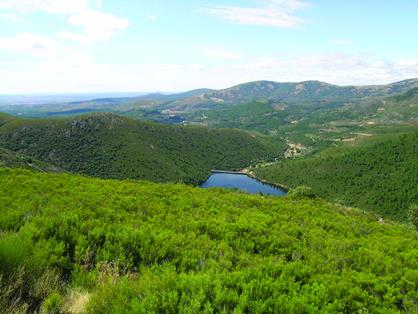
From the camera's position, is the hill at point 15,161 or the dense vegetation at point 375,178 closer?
the hill at point 15,161

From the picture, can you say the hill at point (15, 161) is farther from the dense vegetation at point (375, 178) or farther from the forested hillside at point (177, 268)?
the dense vegetation at point (375, 178)

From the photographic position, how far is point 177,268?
9.42m

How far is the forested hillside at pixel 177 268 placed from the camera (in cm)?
670

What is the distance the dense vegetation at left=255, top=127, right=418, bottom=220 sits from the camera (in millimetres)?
140812

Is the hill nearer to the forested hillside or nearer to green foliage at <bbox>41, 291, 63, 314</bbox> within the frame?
the forested hillside

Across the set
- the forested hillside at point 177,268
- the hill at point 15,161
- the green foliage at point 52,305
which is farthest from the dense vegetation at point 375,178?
the green foliage at point 52,305

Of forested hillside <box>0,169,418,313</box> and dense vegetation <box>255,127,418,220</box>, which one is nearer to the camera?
forested hillside <box>0,169,418,313</box>

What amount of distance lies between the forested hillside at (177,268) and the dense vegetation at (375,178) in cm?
13573

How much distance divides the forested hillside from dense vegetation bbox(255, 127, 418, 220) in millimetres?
135735

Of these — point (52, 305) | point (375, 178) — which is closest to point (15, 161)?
point (52, 305)

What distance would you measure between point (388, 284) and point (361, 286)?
1400 millimetres

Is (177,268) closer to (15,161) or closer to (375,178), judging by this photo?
(15,161)

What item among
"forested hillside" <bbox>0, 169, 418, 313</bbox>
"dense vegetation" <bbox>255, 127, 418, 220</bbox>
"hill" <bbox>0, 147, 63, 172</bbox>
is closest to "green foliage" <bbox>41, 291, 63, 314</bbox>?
"forested hillside" <bbox>0, 169, 418, 313</bbox>

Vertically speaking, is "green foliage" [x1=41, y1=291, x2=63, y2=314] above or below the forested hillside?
above
